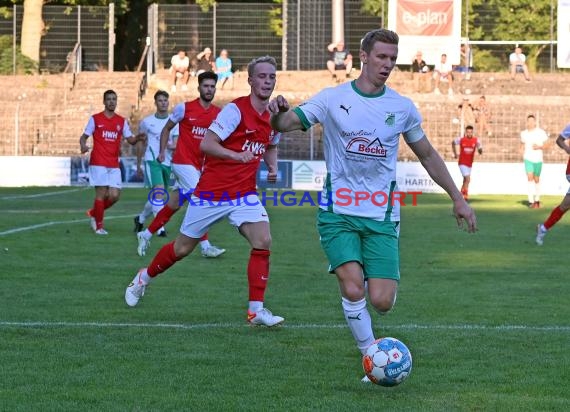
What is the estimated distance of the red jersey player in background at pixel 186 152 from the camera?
14.1 metres

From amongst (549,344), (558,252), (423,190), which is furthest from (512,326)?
(423,190)

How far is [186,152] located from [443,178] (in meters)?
7.66

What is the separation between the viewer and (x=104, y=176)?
60.1ft

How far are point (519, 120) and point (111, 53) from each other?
48.5 feet

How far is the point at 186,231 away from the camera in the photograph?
9867mm

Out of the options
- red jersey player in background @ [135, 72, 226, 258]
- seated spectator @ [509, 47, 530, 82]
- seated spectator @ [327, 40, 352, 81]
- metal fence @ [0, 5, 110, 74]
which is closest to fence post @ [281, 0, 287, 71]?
seated spectator @ [327, 40, 352, 81]

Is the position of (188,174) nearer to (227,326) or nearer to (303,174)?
(227,326)

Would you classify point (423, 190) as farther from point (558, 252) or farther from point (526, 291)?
point (526, 291)

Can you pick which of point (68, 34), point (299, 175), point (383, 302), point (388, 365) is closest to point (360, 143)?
point (383, 302)

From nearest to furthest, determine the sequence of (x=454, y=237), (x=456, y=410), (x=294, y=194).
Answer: (x=456, y=410) < (x=454, y=237) < (x=294, y=194)

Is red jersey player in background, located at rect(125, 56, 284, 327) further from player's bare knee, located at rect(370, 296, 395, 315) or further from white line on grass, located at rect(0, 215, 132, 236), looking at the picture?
white line on grass, located at rect(0, 215, 132, 236)

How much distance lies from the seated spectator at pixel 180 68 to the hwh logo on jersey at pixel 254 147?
3135 centimetres

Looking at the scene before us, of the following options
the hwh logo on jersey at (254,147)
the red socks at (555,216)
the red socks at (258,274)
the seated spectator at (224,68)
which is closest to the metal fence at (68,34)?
the seated spectator at (224,68)

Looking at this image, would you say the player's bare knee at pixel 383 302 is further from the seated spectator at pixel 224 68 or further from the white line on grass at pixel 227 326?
the seated spectator at pixel 224 68
